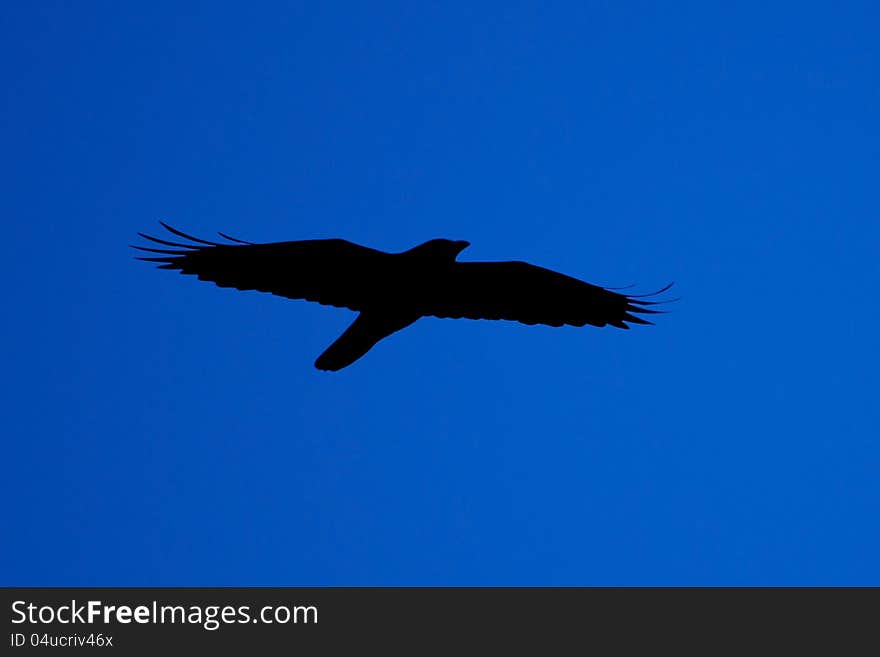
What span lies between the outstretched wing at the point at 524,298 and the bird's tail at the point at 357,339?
18.6 inches

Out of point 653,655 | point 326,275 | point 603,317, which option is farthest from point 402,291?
point 653,655

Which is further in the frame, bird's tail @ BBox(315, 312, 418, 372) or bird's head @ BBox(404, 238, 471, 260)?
bird's tail @ BBox(315, 312, 418, 372)

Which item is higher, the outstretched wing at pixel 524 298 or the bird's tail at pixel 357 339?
the outstretched wing at pixel 524 298

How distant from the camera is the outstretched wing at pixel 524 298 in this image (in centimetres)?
1492

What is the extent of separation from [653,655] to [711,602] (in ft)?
4.11

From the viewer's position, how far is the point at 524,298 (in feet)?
50.5

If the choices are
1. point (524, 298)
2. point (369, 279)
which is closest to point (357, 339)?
point (369, 279)

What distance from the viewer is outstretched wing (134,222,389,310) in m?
14.2

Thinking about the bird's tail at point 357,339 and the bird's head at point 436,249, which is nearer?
the bird's head at point 436,249

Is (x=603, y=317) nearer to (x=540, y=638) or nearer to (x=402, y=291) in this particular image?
(x=402, y=291)

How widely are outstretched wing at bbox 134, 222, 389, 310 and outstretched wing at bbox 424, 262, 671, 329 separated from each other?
28.7 inches

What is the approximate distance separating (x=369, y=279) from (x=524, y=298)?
158 centimetres

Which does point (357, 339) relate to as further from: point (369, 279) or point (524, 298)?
point (524, 298)

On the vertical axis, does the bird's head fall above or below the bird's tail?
above
